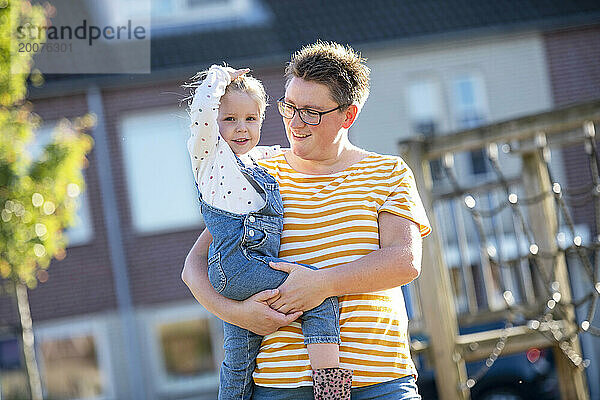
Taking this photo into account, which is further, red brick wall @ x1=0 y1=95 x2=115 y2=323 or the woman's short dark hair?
red brick wall @ x1=0 y1=95 x2=115 y2=323

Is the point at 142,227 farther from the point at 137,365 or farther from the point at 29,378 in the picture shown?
the point at 29,378

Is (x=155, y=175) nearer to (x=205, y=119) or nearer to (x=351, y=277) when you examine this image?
(x=205, y=119)

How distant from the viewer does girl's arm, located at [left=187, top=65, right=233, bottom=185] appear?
2.58 m

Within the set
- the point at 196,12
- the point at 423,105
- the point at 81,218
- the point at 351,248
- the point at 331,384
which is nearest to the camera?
the point at 331,384

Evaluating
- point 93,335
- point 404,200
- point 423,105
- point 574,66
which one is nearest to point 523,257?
point 404,200

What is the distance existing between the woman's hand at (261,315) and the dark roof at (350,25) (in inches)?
405

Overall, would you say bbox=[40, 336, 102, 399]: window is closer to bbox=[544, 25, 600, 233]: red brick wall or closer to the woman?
bbox=[544, 25, 600, 233]: red brick wall

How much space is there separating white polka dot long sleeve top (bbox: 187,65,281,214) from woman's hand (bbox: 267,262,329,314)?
9.1 inches

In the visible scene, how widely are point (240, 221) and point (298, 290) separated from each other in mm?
282

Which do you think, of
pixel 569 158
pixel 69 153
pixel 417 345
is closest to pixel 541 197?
pixel 417 345

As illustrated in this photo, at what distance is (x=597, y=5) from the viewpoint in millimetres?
13000

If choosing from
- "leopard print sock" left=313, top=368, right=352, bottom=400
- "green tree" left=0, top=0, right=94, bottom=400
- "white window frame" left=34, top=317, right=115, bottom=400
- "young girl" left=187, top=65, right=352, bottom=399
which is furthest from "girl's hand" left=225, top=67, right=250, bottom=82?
"white window frame" left=34, top=317, right=115, bottom=400

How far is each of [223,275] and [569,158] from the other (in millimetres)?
11347

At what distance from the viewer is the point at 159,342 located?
12672 mm
